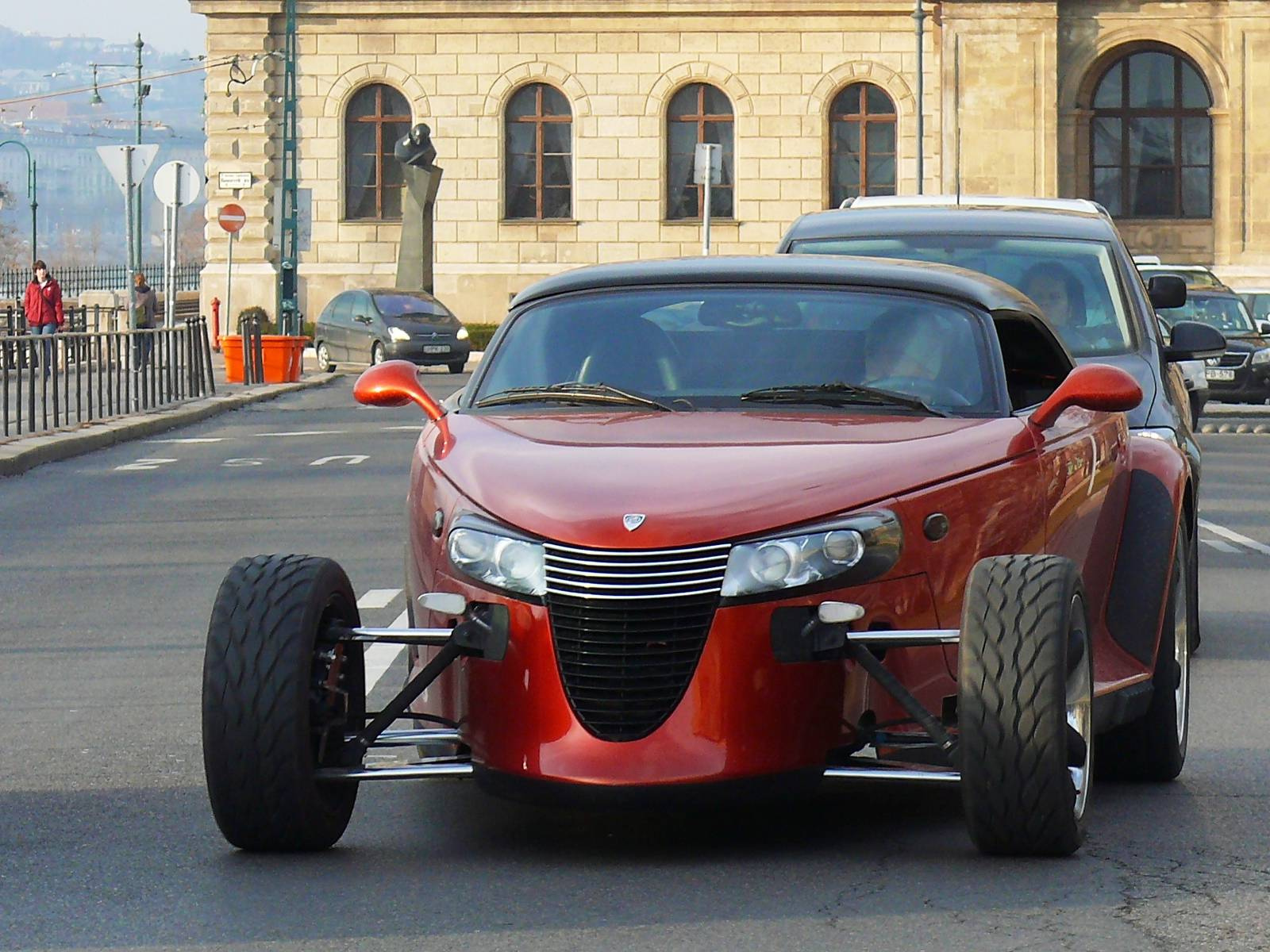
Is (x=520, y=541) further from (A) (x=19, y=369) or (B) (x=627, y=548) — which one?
(A) (x=19, y=369)

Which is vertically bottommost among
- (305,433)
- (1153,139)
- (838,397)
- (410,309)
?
(305,433)

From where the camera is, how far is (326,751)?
602cm

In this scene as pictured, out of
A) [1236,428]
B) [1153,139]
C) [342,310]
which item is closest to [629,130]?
[1153,139]

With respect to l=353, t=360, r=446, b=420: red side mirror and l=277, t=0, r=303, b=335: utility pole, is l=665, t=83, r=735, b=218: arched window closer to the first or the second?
l=277, t=0, r=303, b=335: utility pole

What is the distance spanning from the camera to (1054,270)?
10.8 meters

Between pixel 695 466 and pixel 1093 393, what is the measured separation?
1.18 metres

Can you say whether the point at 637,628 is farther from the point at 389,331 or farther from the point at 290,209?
the point at 290,209

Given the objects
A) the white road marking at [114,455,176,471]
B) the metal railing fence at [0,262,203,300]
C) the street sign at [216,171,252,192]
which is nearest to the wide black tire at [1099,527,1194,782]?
the white road marking at [114,455,176,471]

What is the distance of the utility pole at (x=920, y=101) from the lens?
4906 cm

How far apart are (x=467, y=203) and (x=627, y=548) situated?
49.9m

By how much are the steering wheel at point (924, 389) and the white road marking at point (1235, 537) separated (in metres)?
8.04

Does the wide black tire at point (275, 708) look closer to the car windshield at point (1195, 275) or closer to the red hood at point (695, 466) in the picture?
the red hood at point (695, 466)

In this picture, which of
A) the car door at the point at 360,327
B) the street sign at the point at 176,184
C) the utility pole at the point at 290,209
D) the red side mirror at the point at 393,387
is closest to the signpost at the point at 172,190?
the street sign at the point at 176,184

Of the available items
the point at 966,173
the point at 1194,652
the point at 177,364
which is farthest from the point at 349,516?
the point at 966,173
